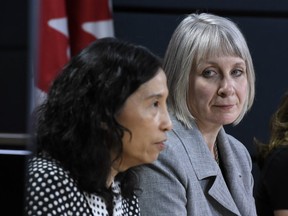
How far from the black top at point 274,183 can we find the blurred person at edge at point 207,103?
140mm

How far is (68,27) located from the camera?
1963 millimetres

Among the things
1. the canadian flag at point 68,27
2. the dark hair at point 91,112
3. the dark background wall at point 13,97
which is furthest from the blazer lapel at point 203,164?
the dark background wall at point 13,97

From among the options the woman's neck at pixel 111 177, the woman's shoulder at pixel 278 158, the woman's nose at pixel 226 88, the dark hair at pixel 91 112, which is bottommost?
the woman's shoulder at pixel 278 158

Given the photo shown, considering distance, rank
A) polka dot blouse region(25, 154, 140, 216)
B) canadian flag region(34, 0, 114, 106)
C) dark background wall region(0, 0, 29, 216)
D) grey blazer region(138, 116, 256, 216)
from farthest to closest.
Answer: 1. canadian flag region(34, 0, 114, 106)
2. grey blazer region(138, 116, 256, 216)
3. polka dot blouse region(25, 154, 140, 216)
4. dark background wall region(0, 0, 29, 216)

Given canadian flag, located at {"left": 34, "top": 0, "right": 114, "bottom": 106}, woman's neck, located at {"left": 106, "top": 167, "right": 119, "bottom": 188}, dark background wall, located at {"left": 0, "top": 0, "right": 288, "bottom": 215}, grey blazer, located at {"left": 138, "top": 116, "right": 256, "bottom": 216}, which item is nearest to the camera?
woman's neck, located at {"left": 106, "top": 167, "right": 119, "bottom": 188}

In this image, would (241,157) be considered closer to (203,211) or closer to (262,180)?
(262,180)

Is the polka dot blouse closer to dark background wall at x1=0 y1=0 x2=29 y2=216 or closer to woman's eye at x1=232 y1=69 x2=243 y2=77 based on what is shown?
dark background wall at x1=0 y1=0 x2=29 y2=216

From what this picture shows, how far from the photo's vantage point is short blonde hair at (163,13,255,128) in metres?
1.41

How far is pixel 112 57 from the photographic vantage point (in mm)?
1049

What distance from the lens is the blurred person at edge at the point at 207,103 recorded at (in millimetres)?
1362

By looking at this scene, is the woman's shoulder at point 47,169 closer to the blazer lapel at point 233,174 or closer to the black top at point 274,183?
the blazer lapel at point 233,174

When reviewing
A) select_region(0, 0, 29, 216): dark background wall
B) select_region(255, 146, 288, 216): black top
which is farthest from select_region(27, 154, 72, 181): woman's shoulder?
select_region(255, 146, 288, 216): black top

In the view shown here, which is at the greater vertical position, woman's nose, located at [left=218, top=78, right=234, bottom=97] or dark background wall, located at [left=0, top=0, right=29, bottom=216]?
dark background wall, located at [left=0, top=0, right=29, bottom=216]

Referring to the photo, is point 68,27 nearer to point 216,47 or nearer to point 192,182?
point 216,47
